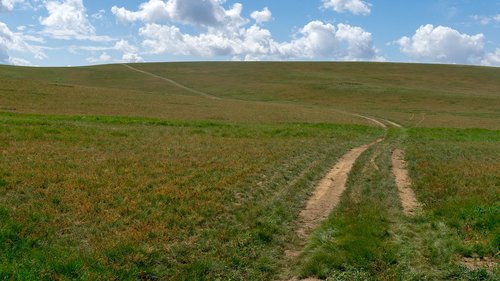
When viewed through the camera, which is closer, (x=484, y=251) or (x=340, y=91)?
(x=484, y=251)

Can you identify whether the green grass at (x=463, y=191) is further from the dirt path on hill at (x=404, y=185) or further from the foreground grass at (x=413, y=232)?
the dirt path on hill at (x=404, y=185)

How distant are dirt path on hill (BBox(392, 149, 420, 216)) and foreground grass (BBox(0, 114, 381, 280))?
3040 mm

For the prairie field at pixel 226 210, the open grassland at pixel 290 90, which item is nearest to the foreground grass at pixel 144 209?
the prairie field at pixel 226 210

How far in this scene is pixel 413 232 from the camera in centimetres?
1061

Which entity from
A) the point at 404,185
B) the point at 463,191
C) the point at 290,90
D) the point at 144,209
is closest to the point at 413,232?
the point at 463,191

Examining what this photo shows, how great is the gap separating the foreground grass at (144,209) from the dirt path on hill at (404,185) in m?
3.04

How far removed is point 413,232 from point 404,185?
6147 millimetres

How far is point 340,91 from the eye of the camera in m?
95.4

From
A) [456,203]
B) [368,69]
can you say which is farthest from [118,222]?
[368,69]

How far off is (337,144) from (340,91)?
69193mm

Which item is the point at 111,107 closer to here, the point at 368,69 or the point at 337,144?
the point at 337,144

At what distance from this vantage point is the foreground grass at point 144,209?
7906 mm

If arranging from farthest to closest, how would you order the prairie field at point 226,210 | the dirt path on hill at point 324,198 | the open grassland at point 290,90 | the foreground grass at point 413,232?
1. the open grassland at point 290,90
2. the dirt path on hill at point 324,198
3. the foreground grass at point 413,232
4. the prairie field at point 226,210

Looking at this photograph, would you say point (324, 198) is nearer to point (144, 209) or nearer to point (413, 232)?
point (413, 232)
